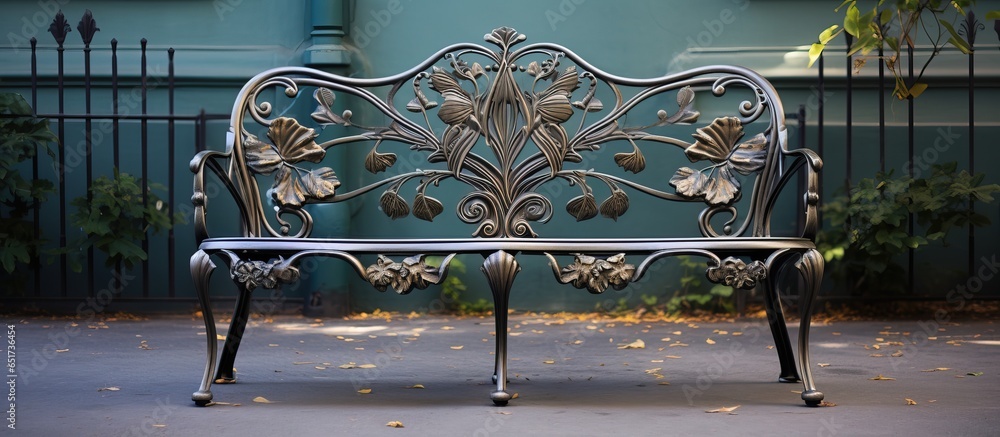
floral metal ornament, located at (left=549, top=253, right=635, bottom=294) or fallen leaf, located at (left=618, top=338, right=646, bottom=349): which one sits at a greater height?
floral metal ornament, located at (left=549, top=253, right=635, bottom=294)

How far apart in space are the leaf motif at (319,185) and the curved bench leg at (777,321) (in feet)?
5.33

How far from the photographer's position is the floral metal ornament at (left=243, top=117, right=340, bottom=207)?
3885mm

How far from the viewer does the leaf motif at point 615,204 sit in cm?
392

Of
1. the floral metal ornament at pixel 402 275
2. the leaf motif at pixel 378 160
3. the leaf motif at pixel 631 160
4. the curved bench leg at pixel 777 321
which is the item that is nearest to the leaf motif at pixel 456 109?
the leaf motif at pixel 378 160

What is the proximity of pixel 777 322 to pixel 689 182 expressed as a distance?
0.61 meters

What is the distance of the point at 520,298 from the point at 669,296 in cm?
98

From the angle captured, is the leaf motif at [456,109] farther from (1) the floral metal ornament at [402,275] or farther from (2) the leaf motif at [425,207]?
(1) the floral metal ornament at [402,275]

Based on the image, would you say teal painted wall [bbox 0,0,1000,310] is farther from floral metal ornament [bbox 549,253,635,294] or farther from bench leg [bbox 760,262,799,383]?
floral metal ornament [bbox 549,253,635,294]

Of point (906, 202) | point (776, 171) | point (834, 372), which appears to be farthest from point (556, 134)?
point (906, 202)

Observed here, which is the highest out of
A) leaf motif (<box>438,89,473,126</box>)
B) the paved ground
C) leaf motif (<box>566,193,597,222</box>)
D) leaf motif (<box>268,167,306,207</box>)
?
leaf motif (<box>438,89,473,126</box>)

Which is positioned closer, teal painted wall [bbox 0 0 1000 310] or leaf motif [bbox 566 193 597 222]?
leaf motif [bbox 566 193 597 222]

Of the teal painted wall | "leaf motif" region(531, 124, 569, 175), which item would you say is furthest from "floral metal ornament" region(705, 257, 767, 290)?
the teal painted wall

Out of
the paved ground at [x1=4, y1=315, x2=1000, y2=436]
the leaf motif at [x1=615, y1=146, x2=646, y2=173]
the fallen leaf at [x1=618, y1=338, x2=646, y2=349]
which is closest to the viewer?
the paved ground at [x1=4, y1=315, x2=1000, y2=436]

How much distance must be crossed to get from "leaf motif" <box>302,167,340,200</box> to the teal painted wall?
9.08 ft
